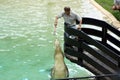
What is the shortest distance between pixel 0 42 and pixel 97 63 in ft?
25.5

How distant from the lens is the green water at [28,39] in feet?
40.8

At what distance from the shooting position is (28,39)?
16547 mm

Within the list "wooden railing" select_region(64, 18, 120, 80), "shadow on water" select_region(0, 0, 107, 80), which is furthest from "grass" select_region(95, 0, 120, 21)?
"wooden railing" select_region(64, 18, 120, 80)

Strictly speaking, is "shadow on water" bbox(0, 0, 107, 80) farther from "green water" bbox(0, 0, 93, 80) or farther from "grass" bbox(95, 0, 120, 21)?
"grass" bbox(95, 0, 120, 21)

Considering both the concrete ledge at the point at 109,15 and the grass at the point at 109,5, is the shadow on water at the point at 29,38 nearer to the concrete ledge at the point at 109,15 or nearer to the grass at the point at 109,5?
the concrete ledge at the point at 109,15

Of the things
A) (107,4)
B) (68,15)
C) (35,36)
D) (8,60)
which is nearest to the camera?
(68,15)

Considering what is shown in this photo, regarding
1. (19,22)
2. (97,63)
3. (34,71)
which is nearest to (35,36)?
(19,22)

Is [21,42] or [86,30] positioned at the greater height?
[86,30]

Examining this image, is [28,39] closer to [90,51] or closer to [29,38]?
[29,38]

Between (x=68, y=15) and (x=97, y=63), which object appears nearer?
(x=97, y=63)

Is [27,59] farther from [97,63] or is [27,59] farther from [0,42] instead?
[97,63]

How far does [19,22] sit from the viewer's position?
20.0 metres

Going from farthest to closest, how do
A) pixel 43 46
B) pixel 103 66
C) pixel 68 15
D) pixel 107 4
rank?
pixel 107 4, pixel 43 46, pixel 68 15, pixel 103 66

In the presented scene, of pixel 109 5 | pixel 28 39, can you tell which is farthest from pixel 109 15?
pixel 28 39
